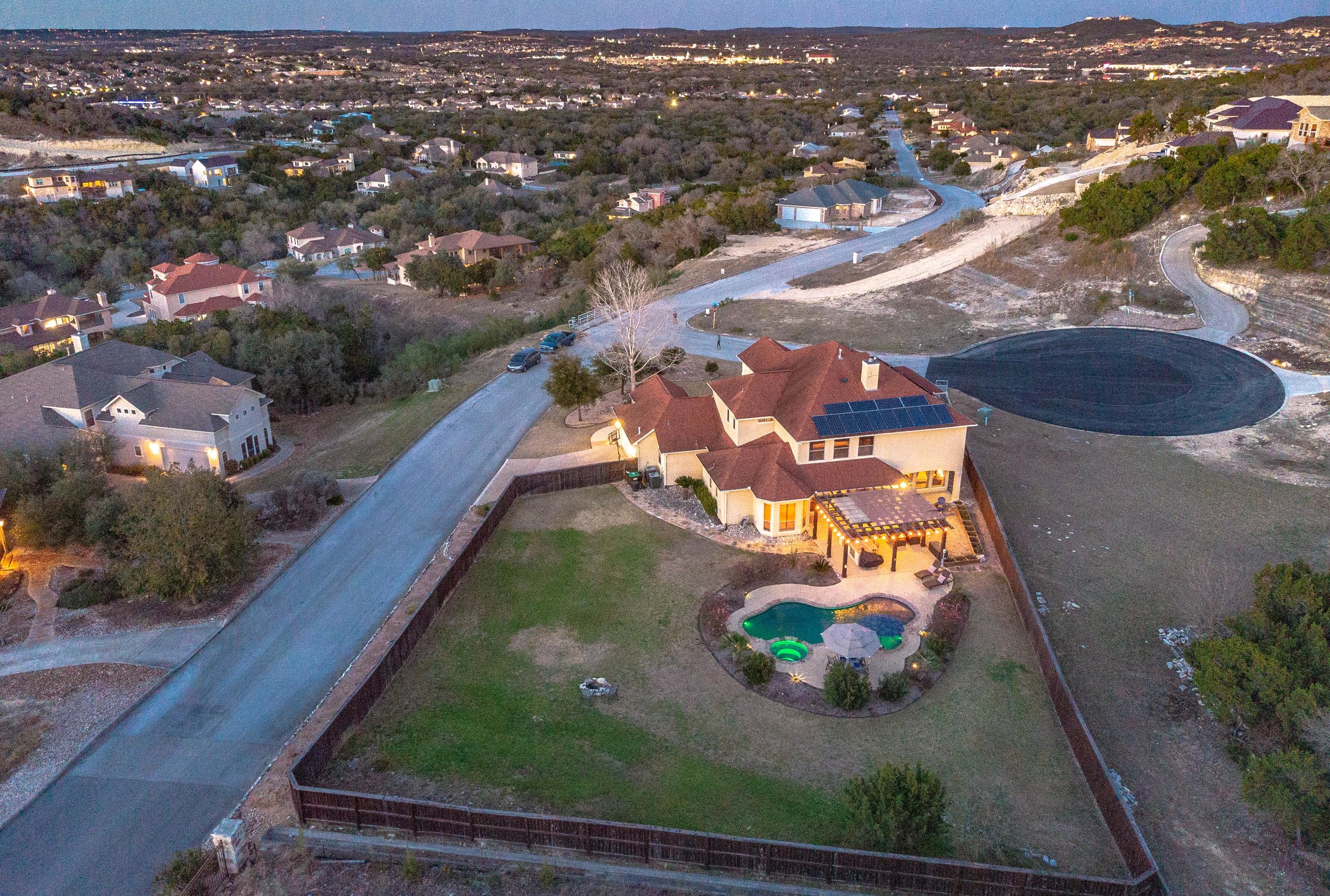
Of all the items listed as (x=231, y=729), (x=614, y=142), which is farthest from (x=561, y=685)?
(x=614, y=142)

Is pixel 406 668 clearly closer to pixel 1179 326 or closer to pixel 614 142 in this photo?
pixel 1179 326

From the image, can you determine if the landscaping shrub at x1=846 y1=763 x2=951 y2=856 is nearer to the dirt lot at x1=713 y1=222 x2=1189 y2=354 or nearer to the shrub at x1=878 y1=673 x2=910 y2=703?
the shrub at x1=878 y1=673 x2=910 y2=703

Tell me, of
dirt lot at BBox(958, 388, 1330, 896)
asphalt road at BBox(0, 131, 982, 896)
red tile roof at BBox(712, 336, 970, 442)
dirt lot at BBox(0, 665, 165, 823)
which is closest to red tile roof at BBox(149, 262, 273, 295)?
asphalt road at BBox(0, 131, 982, 896)

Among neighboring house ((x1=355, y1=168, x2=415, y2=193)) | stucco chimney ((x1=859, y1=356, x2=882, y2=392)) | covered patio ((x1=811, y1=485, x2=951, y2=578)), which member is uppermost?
neighboring house ((x1=355, y1=168, x2=415, y2=193))

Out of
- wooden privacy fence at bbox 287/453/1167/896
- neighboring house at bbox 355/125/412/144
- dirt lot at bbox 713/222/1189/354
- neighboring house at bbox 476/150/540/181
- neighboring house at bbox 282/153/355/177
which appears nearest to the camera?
wooden privacy fence at bbox 287/453/1167/896

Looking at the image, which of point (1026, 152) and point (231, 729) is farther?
point (1026, 152)

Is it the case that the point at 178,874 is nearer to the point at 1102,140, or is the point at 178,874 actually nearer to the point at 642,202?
the point at 642,202
